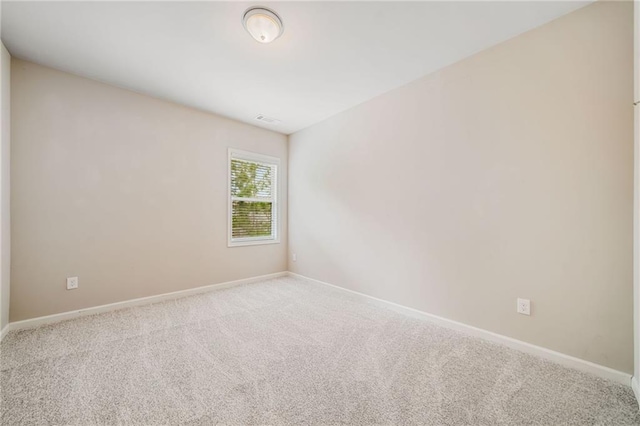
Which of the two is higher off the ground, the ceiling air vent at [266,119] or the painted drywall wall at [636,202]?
the ceiling air vent at [266,119]

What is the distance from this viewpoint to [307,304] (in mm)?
3121

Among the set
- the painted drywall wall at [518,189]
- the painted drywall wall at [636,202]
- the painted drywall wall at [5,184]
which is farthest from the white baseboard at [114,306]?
the painted drywall wall at [636,202]

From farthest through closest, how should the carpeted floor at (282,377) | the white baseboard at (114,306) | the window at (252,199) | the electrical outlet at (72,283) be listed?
the window at (252,199) < the electrical outlet at (72,283) < the white baseboard at (114,306) < the carpeted floor at (282,377)

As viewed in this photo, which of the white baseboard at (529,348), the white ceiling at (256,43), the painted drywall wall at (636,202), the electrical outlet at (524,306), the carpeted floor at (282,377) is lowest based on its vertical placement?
the carpeted floor at (282,377)

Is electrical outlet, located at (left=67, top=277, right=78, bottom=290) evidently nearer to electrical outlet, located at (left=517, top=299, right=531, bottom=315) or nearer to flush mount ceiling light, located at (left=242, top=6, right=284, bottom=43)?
flush mount ceiling light, located at (left=242, top=6, right=284, bottom=43)

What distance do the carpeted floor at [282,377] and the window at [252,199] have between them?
5.44 ft

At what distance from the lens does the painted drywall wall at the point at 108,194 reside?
2426mm

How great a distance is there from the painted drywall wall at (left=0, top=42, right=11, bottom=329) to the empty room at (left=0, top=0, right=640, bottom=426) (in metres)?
0.03

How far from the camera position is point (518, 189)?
2.06 meters

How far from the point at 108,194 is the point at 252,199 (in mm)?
1806

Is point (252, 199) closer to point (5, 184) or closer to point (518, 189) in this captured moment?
point (5, 184)

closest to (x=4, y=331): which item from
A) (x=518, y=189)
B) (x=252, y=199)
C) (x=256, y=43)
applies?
(x=252, y=199)

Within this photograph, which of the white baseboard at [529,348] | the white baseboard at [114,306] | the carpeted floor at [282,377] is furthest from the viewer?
the white baseboard at [114,306]

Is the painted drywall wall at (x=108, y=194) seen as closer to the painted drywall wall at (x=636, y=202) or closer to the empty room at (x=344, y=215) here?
the empty room at (x=344, y=215)
